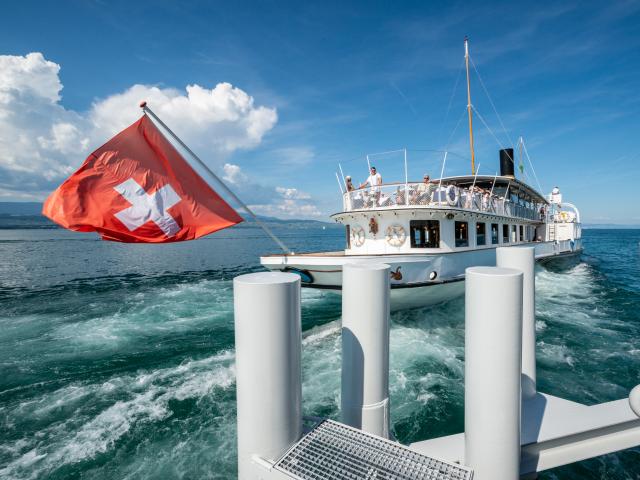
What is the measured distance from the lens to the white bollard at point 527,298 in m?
4.69

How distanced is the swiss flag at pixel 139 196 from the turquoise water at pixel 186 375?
402 cm

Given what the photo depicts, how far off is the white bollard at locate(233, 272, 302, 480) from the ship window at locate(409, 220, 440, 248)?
34.5ft

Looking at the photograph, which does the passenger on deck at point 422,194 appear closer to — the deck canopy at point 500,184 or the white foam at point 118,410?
the deck canopy at point 500,184

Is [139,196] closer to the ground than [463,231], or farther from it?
farther from it

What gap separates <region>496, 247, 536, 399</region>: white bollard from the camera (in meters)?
4.69

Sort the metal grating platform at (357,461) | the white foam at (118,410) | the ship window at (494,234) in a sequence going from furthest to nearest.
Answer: the ship window at (494,234)
the white foam at (118,410)
the metal grating platform at (357,461)

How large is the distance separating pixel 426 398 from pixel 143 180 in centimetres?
761

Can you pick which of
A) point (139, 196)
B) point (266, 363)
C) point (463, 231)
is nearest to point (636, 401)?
point (266, 363)

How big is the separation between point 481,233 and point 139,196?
15803 mm

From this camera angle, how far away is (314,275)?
11.9 m

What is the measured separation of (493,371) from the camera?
3410 mm

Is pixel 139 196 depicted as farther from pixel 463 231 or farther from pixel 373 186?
pixel 463 231

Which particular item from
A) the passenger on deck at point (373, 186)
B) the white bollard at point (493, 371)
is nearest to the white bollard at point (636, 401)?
the white bollard at point (493, 371)

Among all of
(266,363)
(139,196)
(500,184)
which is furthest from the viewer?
(500,184)
